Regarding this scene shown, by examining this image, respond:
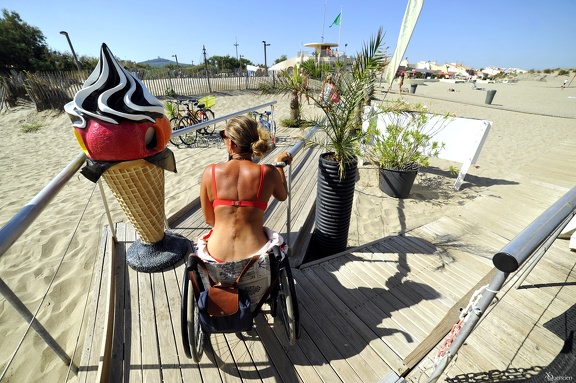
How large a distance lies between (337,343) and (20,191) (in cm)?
655

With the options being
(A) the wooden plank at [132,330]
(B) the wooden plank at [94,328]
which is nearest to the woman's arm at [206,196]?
(A) the wooden plank at [132,330]

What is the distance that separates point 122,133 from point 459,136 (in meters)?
5.26

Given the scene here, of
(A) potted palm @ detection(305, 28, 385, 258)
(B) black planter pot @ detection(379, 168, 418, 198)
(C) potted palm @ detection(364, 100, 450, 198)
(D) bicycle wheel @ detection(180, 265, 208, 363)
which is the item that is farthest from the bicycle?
(D) bicycle wheel @ detection(180, 265, 208, 363)

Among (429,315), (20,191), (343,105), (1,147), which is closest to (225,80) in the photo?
(1,147)

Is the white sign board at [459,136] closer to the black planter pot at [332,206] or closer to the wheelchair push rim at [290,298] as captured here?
the black planter pot at [332,206]

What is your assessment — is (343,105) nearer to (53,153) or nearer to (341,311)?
(341,311)

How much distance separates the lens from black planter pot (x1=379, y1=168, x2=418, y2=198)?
4.61 meters

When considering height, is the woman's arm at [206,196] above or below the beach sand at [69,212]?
above

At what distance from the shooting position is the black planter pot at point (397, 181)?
4609mm

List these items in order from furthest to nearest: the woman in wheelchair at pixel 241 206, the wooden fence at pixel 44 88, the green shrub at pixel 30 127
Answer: the wooden fence at pixel 44 88, the green shrub at pixel 30 127, the woman in wheelchair at pixel 241 206

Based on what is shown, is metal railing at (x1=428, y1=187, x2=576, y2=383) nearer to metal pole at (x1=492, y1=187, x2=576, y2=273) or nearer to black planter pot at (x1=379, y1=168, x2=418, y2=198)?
metal pole at (x1=492, y1=187, x2=576, y2=273)

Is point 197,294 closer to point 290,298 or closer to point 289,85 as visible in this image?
point 290,298

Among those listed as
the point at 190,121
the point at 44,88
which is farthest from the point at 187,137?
the point at 44,88

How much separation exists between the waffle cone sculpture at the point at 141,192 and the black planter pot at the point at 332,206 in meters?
1.44
